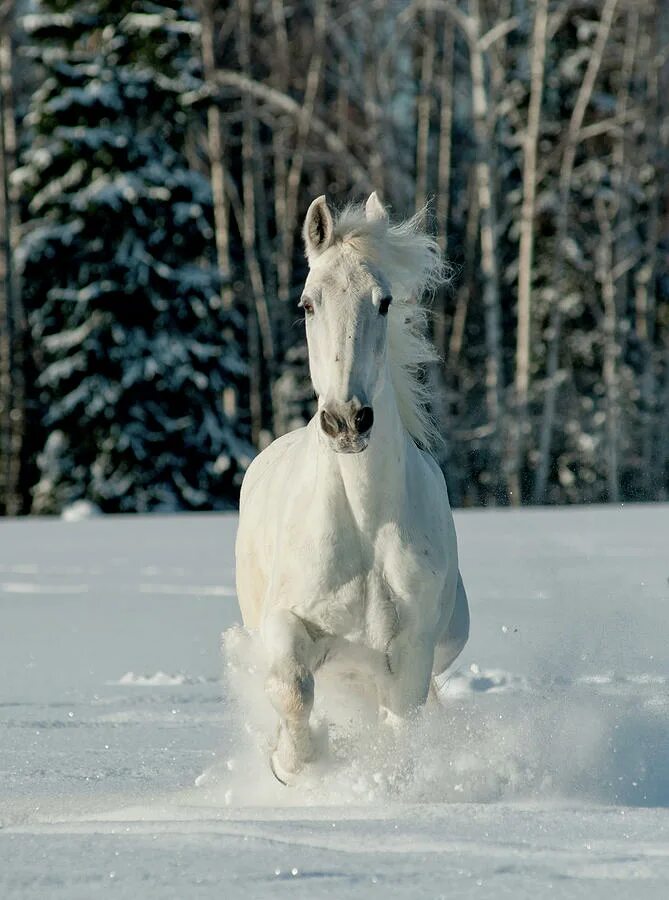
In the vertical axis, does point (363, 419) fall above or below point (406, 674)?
above

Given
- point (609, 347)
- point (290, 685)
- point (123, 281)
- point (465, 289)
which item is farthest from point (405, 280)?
point (465, 289)

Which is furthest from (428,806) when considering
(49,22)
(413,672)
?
(49,22)

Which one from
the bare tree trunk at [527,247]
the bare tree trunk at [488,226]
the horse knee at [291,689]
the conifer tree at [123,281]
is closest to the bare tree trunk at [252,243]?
the conifer tree at [123,281]

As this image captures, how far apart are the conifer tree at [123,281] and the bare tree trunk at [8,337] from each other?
30 centimetres

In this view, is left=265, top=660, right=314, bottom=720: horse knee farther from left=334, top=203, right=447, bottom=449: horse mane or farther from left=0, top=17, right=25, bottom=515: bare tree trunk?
left=0, top=17, right=25, bottom=515: bare tree trunk

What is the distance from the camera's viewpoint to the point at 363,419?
164 inches

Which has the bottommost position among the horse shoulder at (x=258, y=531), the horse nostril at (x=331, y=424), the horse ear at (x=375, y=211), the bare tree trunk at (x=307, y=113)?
the horse shoulder at (x=258, y=531)

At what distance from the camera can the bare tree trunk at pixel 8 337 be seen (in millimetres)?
21953

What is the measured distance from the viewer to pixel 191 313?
22.0 m

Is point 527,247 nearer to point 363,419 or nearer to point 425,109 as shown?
point 425,109

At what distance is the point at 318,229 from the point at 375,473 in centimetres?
76

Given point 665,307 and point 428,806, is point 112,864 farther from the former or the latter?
point 665,307

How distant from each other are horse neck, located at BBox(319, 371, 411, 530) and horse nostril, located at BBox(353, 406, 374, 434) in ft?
1.22

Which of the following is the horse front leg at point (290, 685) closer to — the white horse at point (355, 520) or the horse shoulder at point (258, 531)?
the white horse at point (355, 520)
